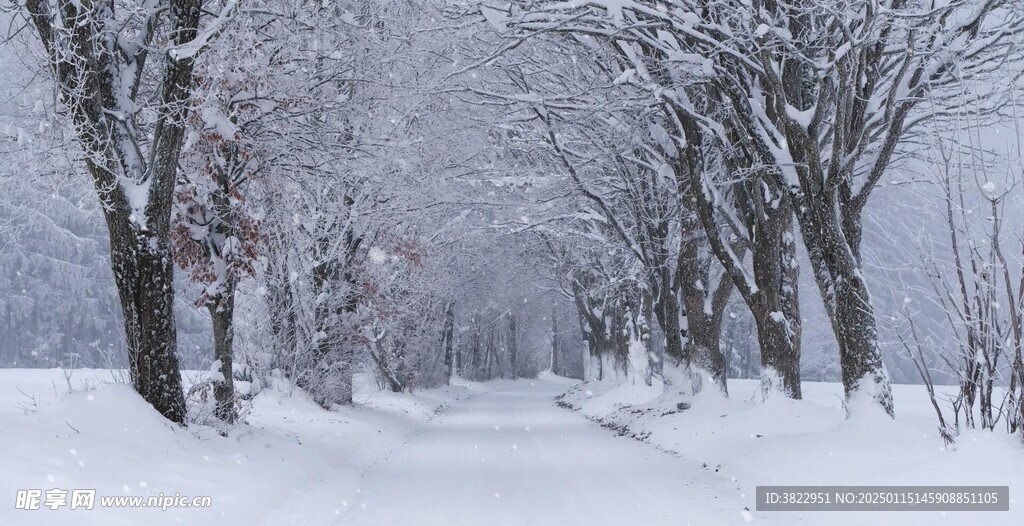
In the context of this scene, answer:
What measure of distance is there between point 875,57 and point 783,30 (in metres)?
1.37

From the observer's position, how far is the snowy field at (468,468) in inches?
289

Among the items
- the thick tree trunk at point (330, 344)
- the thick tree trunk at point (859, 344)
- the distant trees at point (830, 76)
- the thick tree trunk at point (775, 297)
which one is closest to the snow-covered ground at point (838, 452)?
the thick tree trunk at point (859, 344)

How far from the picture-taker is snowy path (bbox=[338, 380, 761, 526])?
869 centimetres

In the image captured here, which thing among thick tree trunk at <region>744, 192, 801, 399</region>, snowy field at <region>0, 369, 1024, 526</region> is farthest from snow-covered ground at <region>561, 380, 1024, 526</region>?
thick tree trunk at <region>744, 192, 801, 399</region>

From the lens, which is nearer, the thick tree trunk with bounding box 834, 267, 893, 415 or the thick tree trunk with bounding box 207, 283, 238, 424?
the thick tree trunk with bounding box 834, 267, 893, 415

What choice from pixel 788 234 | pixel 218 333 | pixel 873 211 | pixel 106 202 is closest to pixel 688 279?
pixel 788 234

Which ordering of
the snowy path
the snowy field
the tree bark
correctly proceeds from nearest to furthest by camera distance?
the snowy field, the snowy path, the tree bark

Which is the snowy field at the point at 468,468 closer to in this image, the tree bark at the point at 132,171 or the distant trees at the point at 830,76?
the tree bark at the point at 132,171

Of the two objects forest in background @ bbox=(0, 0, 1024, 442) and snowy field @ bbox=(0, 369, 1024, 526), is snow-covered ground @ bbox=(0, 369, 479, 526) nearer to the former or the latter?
snowy field @ bbox=(0, 369, 1024, 526)

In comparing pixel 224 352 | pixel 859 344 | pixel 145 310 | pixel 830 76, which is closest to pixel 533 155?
pixel 224 352

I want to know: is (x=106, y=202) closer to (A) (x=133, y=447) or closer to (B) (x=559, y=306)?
(A) (x=133, y=447)

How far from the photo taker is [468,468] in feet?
42.6

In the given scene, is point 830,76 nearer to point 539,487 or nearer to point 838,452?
point 838,452

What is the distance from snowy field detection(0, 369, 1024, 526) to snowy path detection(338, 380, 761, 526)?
3 centimetres
